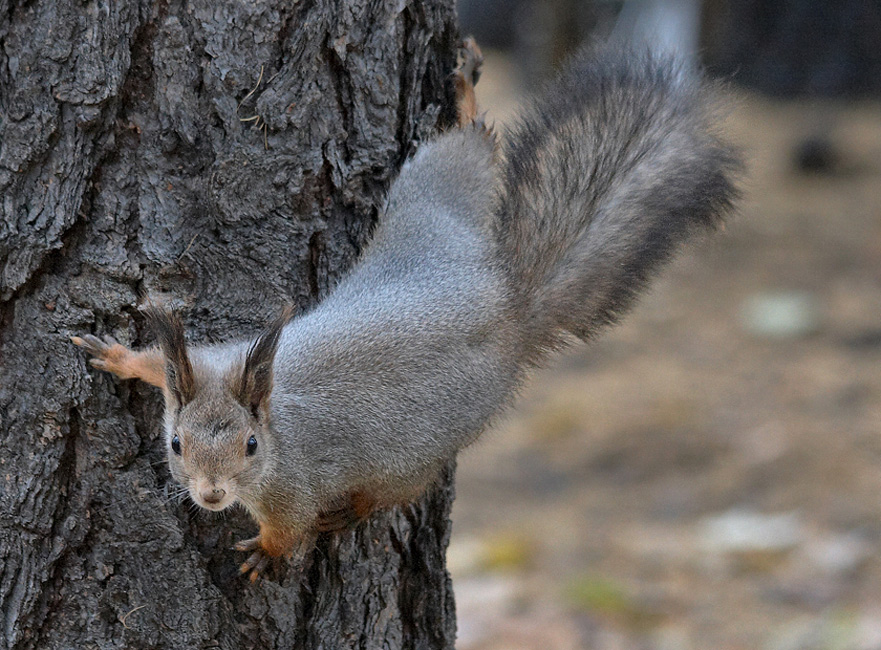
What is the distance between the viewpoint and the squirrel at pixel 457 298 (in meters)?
2.01

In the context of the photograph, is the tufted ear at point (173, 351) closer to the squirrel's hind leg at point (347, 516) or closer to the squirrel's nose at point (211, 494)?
the squirrel's nose at point (211, 494)

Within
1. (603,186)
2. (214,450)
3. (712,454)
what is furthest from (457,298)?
(712,454)

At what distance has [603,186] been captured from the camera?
2.34 m

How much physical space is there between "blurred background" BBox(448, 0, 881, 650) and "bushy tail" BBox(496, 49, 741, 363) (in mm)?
86

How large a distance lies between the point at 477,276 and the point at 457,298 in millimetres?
74

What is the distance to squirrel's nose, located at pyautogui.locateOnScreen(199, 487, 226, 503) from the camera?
1.87m

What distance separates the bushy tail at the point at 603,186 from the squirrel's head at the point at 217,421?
0.60 meters

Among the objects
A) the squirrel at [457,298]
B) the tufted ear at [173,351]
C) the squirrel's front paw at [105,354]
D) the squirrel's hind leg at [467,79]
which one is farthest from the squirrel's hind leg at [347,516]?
the squirrel's hind leg at [467,79]

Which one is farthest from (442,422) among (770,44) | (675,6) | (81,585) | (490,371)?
(770,44)

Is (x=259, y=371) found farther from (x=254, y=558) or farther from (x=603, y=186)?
(x=603, y=186)

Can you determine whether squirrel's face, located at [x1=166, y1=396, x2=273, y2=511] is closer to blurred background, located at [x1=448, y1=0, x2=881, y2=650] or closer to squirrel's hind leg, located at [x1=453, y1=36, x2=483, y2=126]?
blurred background, located at [x1=448, y1=0, x2=881, y2=650]

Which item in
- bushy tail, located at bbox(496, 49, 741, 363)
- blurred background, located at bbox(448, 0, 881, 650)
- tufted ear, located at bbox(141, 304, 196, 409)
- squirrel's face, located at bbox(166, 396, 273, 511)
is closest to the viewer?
tufted ear, located at bbox(141, 304, 196, 409)

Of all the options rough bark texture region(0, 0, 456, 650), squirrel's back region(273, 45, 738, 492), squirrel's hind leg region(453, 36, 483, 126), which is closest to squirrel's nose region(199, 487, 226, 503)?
rough bark texture region(0, 0, 456, 650)

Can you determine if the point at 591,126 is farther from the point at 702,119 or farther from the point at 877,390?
the point at 877,390
